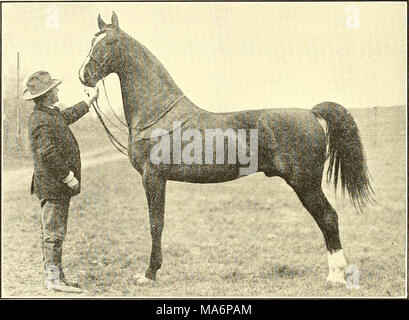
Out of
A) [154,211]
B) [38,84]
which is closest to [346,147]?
[154,211]

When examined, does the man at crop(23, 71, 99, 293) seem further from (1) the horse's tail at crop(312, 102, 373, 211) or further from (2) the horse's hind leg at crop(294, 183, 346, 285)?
(1) the horse's tail at crop(312, 102, 373, 211)

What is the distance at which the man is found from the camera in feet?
17.0

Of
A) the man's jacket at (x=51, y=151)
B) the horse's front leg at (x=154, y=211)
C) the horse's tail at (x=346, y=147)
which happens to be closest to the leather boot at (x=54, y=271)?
the man's jacket at (x=51, y=151)

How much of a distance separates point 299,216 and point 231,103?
1733 millimetres

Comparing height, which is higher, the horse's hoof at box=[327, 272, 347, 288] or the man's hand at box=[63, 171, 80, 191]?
the man's hand at box=[63, 171, 80, 191]

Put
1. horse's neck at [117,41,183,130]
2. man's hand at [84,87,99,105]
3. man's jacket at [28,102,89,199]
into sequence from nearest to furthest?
man's jacket at [28,102,89,199]
horse's neck at [117,41,183,130]
man's hand at [84,87,99,105]

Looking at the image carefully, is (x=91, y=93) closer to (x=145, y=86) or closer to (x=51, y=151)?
(x=145, y=86)

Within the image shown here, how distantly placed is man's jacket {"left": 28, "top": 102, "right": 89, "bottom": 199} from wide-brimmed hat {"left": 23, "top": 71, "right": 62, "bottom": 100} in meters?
0.15

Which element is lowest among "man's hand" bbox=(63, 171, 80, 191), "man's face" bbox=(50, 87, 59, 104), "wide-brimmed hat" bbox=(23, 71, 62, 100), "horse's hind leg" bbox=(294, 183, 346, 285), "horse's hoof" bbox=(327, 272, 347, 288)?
"horse's hoof" bbox=(327, 272, 347, 288)

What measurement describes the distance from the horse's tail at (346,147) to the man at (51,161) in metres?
2.71

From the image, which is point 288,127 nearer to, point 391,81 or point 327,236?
point 327,236

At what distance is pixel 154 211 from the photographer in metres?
5.36

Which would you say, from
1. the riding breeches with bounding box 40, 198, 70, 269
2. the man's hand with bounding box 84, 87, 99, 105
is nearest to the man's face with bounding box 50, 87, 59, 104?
the man's hand with bounding box 84, 87, 99, 105

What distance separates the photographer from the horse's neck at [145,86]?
17.7 ft
